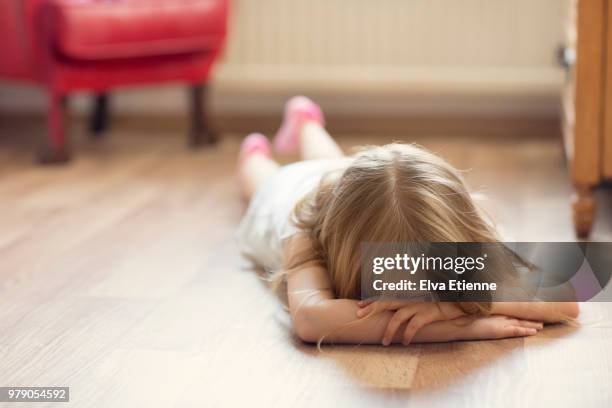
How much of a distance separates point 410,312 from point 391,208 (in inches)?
5.4

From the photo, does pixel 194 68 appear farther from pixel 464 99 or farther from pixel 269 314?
pixel 269 314

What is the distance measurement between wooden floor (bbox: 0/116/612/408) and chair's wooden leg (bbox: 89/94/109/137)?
2.11 feet

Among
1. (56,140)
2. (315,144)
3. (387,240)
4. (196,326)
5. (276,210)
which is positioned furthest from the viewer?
(56,140)

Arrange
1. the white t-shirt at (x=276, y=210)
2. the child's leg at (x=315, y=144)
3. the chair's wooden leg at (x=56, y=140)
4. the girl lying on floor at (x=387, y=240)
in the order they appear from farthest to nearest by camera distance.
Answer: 1. the chair's wooden leg at (x=56, y=140)
2. the child's leg at (x=315, y=144)
3. the white t-shirt at (x=276, y=210)
4. the girl lying on floor at (x=387, y=240)

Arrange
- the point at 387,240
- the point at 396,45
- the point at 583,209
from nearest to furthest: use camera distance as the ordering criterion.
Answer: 1. the point at 387,240
2. the point at 583,209
3. the point at 396,45

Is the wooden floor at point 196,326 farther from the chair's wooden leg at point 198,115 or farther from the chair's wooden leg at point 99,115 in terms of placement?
the chair's wooden leg at point 99,115

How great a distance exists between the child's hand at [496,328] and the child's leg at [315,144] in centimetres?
68

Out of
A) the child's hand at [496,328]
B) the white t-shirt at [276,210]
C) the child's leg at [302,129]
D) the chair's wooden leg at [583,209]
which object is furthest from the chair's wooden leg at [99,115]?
the child's hand at [496,328]

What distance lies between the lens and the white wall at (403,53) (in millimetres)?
2748

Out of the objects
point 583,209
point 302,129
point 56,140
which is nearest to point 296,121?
point 302,129

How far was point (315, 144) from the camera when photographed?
195 cm

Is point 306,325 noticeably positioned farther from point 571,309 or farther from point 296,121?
point 296,121

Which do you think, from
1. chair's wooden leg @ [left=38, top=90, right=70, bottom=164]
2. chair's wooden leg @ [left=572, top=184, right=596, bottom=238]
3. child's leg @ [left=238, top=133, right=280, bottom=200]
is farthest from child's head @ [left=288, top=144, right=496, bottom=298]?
chair's wooden leg @ [left=38, top=90, right=70, bottom=164]

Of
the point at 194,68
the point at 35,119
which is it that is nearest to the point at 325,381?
the point at 194,68
